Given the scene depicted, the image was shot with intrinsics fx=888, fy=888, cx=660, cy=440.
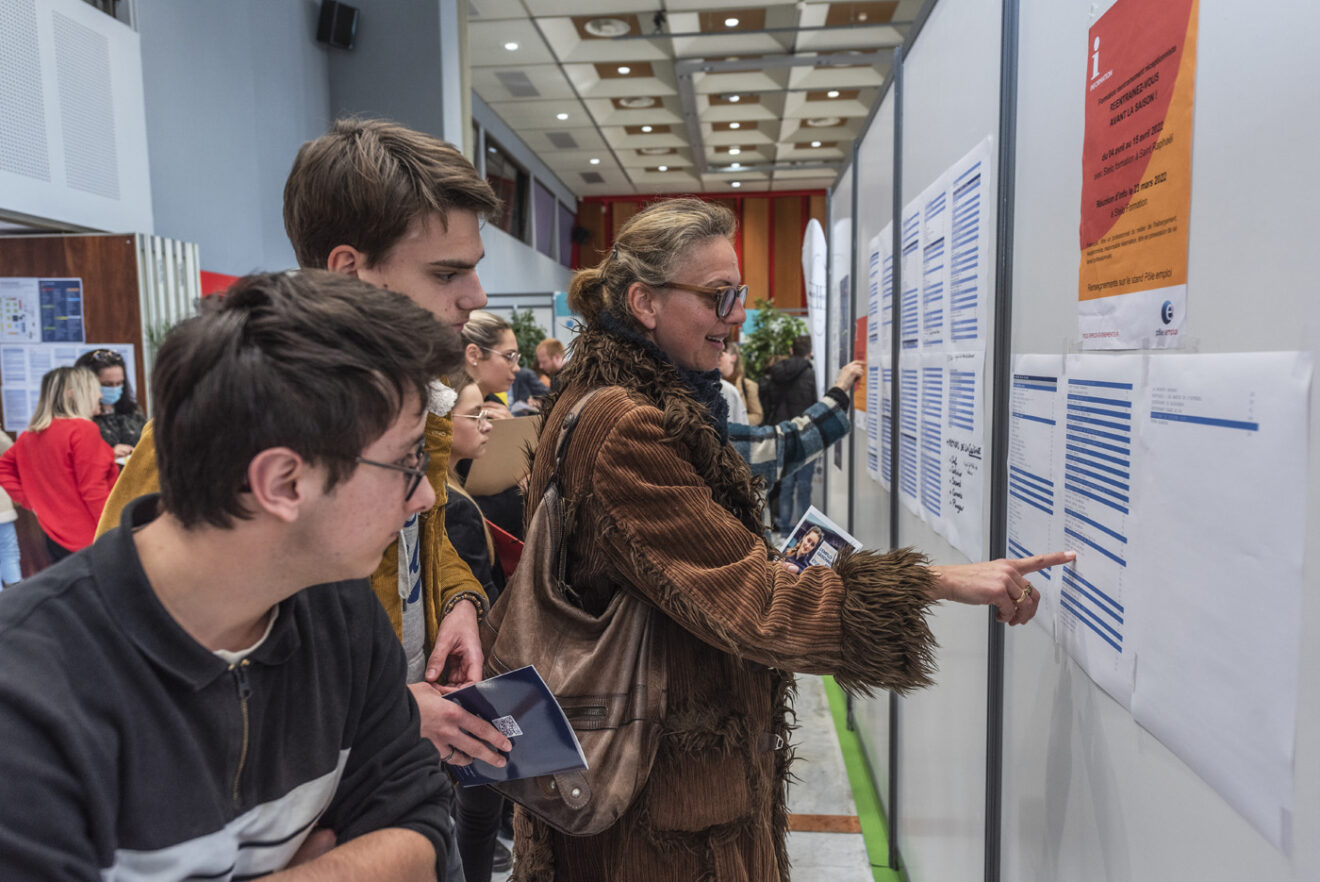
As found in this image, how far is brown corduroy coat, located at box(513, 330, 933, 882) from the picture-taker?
128 cm

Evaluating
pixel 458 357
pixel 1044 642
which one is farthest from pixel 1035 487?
pixel 458 357

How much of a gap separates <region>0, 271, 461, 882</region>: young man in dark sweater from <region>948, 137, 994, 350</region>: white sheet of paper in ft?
3.49

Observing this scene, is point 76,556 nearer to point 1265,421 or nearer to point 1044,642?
point 1265,421

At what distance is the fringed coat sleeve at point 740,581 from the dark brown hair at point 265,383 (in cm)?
55

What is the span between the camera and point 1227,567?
32.1 inches

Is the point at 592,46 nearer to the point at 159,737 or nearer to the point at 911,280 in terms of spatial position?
the point at 911,280

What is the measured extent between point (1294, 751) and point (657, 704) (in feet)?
2.96

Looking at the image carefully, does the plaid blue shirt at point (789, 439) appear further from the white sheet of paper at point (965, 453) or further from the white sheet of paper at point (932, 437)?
the white sheet of paper at point (965, 453)

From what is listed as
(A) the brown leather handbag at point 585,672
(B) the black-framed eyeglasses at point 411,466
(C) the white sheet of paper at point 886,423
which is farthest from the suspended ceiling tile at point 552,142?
(B) the black-framed eyeglasses at point 411,466

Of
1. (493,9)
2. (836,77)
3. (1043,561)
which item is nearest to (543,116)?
(493,9)

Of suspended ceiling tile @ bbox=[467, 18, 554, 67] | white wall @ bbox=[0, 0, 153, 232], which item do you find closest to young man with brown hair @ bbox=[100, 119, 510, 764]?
white wall @ bbox=[0, 0, 153, 232]

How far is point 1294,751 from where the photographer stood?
72 centimetres

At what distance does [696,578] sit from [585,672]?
0.90 ft

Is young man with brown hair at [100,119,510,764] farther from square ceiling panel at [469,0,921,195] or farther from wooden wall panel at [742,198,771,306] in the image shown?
wooden wall panel at [742,198,771,306]
